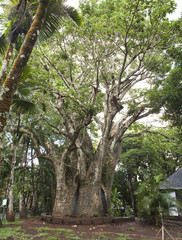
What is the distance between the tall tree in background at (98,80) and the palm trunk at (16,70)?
3.92m

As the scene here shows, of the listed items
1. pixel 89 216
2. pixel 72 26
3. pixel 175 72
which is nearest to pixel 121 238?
pixel 89 216

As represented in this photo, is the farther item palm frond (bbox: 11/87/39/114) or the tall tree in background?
the tall tree in background

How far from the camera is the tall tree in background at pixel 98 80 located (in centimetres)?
770

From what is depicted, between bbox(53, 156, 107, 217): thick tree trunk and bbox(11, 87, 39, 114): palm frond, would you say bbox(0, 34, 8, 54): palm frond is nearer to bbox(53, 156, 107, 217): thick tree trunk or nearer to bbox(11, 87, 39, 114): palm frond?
bbox(11, 87, 39, 114): palm frond

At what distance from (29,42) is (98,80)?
5909mm

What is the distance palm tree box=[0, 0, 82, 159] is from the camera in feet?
9.57

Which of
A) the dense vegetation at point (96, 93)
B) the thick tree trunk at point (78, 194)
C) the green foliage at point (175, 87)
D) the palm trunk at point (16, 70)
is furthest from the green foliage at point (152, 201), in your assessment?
the palm trunk at point (16, 70)

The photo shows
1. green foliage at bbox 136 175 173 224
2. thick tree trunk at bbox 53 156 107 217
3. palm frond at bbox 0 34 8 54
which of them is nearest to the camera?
palm frond at bbox 0 34 8 54

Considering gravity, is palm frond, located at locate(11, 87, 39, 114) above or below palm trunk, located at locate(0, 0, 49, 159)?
above

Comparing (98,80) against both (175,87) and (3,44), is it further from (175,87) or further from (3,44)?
(3,44)

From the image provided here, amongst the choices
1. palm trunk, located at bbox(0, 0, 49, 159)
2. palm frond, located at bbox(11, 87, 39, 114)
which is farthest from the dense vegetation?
palm trunk, located at bbox(0, 0, 49, 159)

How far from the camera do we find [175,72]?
29.5 feet

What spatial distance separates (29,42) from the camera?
11.3 ft

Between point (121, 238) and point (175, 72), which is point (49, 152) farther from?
point (175, 72)
